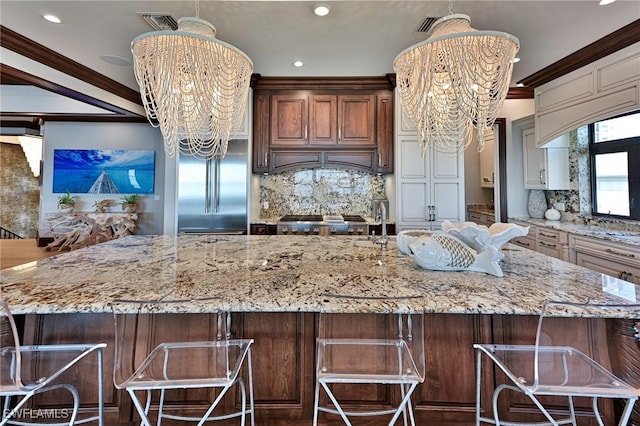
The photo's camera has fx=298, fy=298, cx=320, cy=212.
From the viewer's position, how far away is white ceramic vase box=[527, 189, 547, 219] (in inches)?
167

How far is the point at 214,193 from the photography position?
149 inches

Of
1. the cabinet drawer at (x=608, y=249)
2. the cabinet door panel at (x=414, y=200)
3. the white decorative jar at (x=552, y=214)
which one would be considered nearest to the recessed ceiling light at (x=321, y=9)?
the cabinet door panel at (x=414, y=200)

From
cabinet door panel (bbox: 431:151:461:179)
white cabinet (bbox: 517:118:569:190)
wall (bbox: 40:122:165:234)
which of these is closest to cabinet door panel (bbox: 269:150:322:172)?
cabinet door panel (bbox: 431:151:461:179)

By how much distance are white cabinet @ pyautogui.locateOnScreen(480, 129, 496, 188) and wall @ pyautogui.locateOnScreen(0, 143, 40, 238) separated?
33.6 ft

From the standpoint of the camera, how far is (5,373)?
1107 mm

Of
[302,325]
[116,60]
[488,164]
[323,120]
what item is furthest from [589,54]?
[116,60]

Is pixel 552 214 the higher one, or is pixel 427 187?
pixel 427 187

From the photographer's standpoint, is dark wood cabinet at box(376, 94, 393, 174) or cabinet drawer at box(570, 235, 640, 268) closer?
cabinet drawer at box(570, 235, 640, 268)

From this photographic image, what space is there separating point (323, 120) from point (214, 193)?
67.9 inches

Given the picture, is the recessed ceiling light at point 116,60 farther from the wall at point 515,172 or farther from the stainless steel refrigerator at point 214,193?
the wall at point 515,172

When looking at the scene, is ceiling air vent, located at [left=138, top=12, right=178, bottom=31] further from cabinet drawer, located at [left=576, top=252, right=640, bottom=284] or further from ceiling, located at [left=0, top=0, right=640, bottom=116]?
cabinet drawer, located at [left=576, top=252, right=640, bottom=284]

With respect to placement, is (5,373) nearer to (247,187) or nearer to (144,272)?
(144,272)

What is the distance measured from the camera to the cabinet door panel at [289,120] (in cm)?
401

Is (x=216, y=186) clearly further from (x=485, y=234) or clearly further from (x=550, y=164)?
(x=550, y=164)
